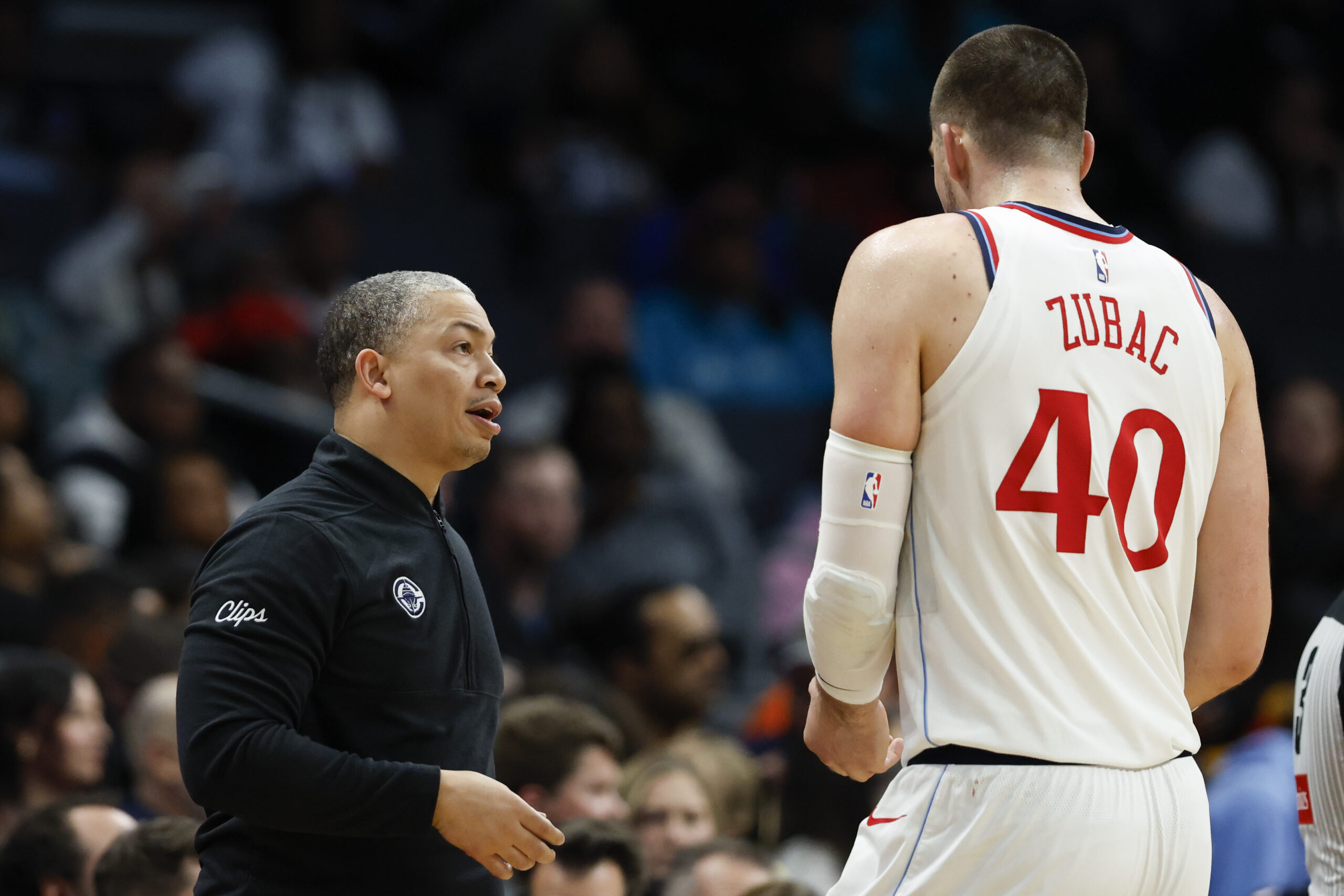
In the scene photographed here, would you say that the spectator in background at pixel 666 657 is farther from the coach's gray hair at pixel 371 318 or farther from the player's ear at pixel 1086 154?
the player's ear at pixel 1086 154

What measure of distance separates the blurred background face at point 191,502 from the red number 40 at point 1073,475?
527 cm

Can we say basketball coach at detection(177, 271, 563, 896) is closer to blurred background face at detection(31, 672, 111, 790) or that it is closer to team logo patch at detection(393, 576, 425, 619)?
team logo patch at detection(393, 576, 425, 619)

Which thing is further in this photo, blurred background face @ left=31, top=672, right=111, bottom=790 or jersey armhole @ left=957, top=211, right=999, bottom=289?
blurred background face @ left=31, top=672, right=111, bottom=790

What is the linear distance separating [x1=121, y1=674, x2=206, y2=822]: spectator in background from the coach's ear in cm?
249

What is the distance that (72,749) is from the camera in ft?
17.6

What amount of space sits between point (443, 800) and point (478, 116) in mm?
8409

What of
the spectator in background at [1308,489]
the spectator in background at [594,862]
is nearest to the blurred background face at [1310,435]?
the spectator in background at [1308,489]

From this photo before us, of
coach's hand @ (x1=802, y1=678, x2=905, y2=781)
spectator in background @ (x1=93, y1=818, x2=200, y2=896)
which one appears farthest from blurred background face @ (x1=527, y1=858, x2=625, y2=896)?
coach's hand @ (x1=802, y1=678, x2=905, y2=781)

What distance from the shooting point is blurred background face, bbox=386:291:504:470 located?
315cm

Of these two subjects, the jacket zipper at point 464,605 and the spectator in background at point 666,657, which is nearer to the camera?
the jacket zipper at point 464,605

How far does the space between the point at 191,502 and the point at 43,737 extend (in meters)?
2.22

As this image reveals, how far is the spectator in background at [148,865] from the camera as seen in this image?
160 inches

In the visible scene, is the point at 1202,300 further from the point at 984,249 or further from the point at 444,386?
the point at 444,386

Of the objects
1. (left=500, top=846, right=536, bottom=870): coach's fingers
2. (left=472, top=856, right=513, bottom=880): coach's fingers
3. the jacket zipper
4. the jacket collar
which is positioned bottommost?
(left=472, top=856, right=513, bottom=880): coach's fingers
